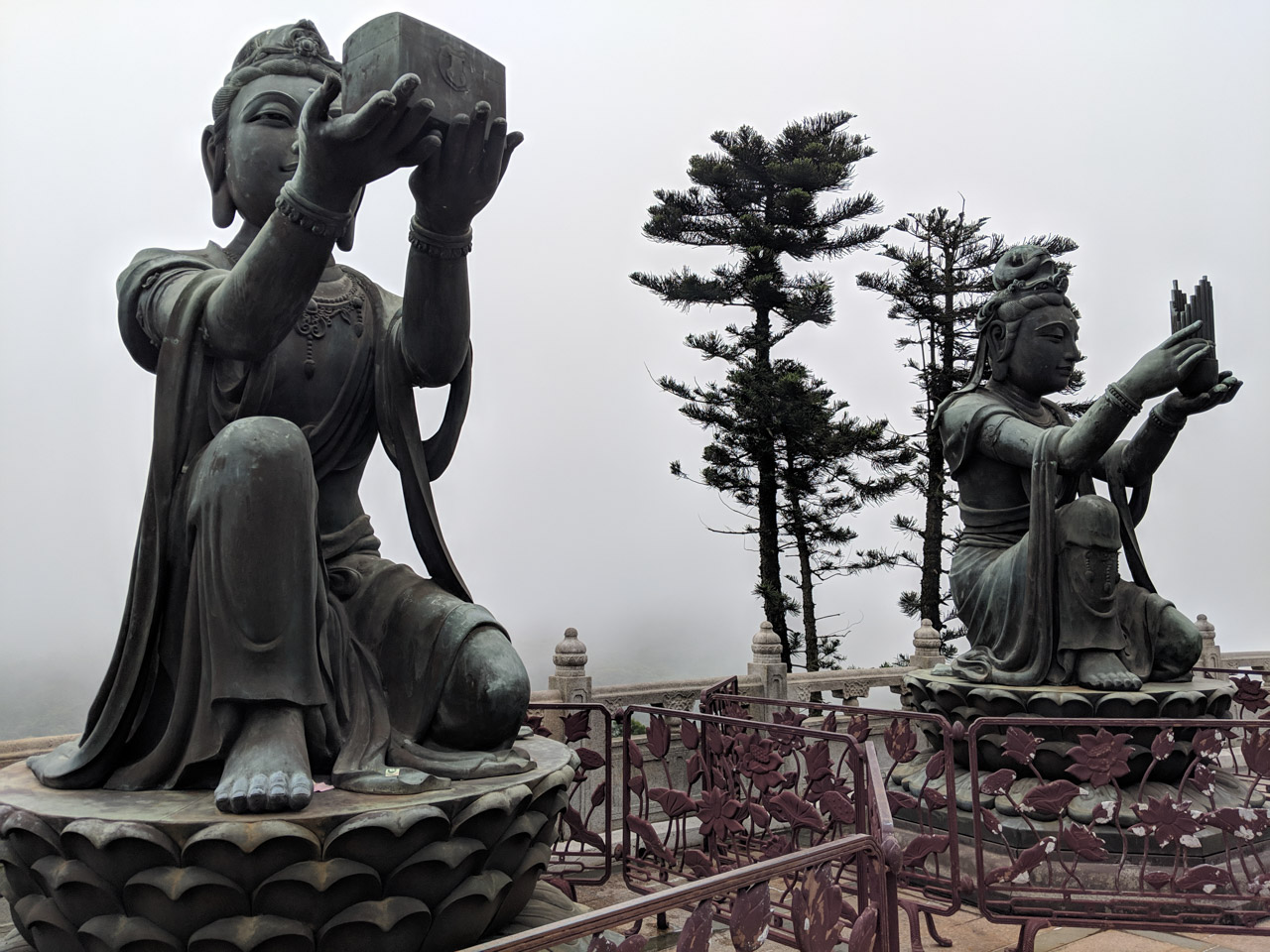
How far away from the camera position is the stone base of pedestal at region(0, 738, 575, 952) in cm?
174

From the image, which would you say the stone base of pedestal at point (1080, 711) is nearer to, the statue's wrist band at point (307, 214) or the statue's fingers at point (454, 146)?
the statue's fingers at point (454, 146)

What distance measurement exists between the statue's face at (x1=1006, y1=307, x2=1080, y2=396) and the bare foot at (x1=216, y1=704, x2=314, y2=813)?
3970 mm

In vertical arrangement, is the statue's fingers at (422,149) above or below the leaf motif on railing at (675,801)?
above

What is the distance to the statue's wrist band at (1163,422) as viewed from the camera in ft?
14.8

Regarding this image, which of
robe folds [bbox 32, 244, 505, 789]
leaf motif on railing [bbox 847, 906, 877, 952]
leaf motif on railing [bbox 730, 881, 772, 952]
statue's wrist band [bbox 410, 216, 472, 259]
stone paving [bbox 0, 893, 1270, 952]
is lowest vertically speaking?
stone paving [bbox 0, 893, 1270, 952]

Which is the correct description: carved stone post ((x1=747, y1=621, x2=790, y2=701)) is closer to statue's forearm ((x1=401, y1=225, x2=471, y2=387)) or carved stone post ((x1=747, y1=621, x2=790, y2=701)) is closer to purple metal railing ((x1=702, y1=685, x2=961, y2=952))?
purple metal railing ((x1=702, y1=685, x2=961, y2=952))

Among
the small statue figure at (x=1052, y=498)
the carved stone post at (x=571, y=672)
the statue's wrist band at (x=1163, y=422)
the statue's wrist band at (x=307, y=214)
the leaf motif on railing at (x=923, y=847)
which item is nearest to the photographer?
the statue's wrist band at (x=307, y=214)

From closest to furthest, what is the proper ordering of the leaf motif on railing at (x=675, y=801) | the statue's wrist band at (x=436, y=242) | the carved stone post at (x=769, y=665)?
the statue's wrist band at (x=436, y=242) → the leaf motif on railing at (x=675, y=801) → the carved stone post at (x=769, y=665)

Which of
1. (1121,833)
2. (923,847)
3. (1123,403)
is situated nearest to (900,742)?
(1121,833)

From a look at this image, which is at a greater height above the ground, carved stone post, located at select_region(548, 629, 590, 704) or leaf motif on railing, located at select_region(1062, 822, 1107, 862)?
carved stone post, located at select_region(548, 629, 590, 704)

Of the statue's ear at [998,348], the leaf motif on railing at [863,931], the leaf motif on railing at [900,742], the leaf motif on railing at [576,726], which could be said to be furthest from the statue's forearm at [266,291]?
the statue's ear at [998,348]

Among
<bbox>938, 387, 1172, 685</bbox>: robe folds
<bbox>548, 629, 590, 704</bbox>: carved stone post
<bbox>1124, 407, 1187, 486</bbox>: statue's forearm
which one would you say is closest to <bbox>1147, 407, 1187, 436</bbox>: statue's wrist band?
<bbox>1124, 407, 1187, 486</bbox>: statue's forearm

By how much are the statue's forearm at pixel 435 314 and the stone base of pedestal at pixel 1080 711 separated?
113 inches

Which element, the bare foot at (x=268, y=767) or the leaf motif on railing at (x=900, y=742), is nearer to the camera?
the bare foot at (x=268, y=767)
